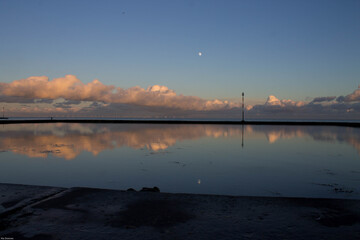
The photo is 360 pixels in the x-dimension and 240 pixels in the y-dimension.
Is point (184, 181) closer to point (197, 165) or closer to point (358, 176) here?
point (197, 165)

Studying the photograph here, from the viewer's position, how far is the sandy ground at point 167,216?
4129 millimetres

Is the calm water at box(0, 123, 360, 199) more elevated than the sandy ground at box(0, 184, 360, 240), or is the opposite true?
the sandy ground at box(0, 184, 360, 240)

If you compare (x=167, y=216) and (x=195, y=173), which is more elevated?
(x=167, y=216)

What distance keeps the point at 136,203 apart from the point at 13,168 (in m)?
12.5

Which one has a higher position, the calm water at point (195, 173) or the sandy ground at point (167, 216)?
the sandy ground at point (167, 216)

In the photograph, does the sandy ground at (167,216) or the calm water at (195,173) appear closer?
the sandy ground at (167,216)

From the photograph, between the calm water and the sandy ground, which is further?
the calm water

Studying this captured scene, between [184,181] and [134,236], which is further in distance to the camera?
[184,181]

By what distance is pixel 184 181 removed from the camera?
11.7 meters

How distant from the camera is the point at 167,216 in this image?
16.0ft

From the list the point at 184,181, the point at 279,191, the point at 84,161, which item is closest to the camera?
the point at 279,191

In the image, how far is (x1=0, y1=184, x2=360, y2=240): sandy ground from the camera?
4.13 m

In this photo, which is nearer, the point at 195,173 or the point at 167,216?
the point at 167,216

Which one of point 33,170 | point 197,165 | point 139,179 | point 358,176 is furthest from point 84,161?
point 358,176
